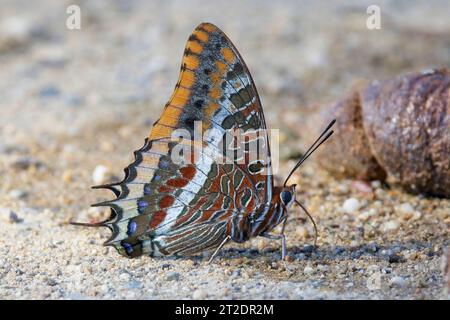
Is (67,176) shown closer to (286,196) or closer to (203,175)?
(203,175)

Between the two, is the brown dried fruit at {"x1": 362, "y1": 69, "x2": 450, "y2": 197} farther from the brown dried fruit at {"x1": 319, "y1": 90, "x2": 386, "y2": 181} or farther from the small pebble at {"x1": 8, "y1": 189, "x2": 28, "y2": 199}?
the small pebble at {"x1": 8, "y1": 189, "x2": 28, "y2": 199}

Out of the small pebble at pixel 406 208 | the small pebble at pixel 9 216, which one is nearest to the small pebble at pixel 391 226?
the small pebble at pixel 406 208

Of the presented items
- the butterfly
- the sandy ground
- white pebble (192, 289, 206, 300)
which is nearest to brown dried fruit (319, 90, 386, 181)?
the sandy ground

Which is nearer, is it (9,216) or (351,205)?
(9,216)

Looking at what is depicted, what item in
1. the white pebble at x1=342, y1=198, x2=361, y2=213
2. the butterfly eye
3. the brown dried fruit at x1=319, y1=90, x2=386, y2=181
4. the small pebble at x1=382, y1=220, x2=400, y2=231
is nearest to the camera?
the butterfly eye

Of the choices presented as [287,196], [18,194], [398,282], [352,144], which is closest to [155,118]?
[18,194]

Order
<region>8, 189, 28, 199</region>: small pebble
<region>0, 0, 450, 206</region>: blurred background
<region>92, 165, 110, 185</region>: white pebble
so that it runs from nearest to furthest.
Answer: <region>8, 189, 28, 199</region>: small pebble < <region>92, 165, 110, 185</region>: white pebble < <region>0, 0, 450, 206</region>: blurred background

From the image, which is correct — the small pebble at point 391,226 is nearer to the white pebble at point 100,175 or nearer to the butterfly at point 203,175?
the butterfly at point 203,175
